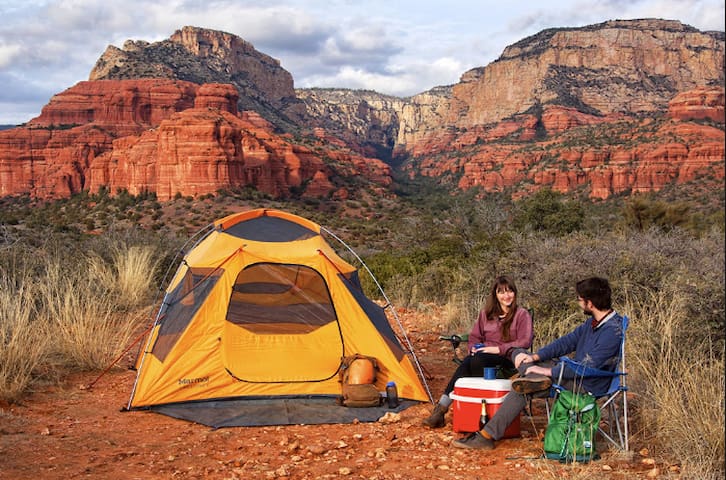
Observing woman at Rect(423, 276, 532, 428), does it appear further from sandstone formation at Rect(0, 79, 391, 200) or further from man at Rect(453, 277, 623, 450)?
sandstone formation at Rect(0, 79, 391, 200)

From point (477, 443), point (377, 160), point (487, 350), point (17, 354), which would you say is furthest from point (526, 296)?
point (377, 160)

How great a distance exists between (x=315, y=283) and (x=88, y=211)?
5602cm

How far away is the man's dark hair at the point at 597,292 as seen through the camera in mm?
4754

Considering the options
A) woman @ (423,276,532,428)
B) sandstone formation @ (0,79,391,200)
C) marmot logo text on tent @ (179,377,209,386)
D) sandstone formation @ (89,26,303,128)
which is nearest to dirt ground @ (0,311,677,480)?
woman @ (423,276,532,428)

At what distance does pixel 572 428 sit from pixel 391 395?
219 cm

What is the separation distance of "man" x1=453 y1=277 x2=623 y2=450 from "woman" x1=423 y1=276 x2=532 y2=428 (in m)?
0.52

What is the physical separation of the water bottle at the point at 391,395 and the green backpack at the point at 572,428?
201 centimetres

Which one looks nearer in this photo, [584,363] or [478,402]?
[584,363]

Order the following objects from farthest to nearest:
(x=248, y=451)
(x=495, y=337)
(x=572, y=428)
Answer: (x=495, y=337) < (x=248, y=451) < (x=572, y=428)

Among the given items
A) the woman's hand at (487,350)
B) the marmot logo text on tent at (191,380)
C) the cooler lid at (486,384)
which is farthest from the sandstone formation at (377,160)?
the cooler lid at (486,384)

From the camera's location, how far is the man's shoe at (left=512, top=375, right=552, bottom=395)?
4613 millimetres

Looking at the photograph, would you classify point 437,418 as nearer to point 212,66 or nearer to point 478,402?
point 478,402

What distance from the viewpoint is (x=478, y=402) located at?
503 centimetres

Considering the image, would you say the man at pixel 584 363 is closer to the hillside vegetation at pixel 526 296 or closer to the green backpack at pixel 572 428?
the green backpack at pixel 572 428
